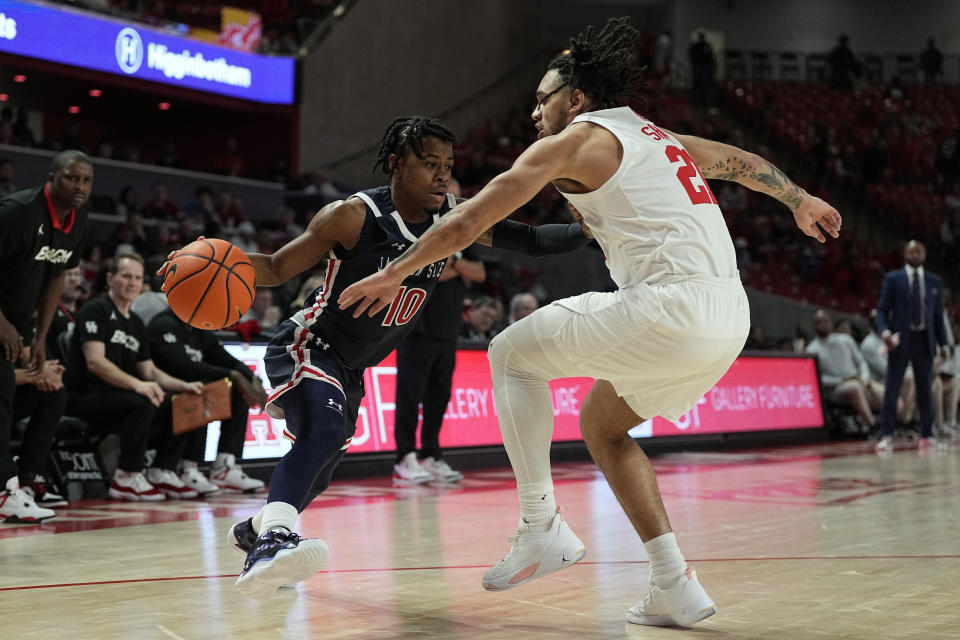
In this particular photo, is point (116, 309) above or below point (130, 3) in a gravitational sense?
below

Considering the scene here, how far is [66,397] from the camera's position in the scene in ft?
22.2

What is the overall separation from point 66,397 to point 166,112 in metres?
16.9

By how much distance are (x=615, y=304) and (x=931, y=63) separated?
97.6ft

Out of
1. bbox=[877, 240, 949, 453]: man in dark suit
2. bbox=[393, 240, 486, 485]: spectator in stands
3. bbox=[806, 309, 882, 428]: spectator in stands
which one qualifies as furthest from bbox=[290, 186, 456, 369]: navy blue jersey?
bbox=[806, 309, 882, 428]: spectator in stands

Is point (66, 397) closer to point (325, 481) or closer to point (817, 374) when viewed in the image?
point (325, 481)

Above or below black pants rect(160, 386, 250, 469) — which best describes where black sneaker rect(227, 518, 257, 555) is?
below

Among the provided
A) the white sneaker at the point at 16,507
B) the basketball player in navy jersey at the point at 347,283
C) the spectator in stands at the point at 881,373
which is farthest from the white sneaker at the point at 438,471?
the spectator in stands at the point at 881,373

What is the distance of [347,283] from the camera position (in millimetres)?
4035

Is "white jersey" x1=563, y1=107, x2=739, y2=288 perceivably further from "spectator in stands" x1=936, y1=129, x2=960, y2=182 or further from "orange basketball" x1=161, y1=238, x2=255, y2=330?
"spectator in stands" x1=936, y1=129, x2=960, y2=182

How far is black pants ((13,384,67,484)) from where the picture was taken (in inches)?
251

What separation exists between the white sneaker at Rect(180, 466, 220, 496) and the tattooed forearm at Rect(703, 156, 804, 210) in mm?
4681

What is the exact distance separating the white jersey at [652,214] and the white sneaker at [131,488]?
461 cm

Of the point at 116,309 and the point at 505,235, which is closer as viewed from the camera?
the point at 505,235

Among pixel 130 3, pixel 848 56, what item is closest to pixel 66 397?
pixel 130 3
